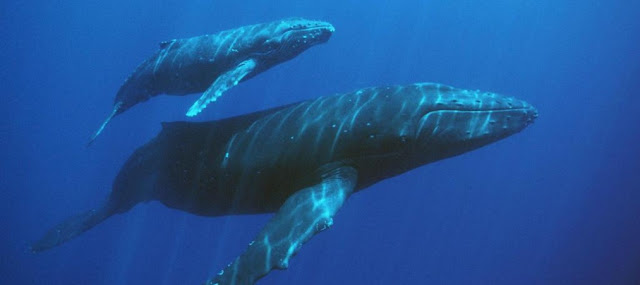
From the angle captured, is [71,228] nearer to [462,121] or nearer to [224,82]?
[224,82]

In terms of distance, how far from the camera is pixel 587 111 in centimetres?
4519

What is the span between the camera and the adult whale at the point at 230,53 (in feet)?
36.0

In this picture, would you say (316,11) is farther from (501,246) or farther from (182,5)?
(501,246)

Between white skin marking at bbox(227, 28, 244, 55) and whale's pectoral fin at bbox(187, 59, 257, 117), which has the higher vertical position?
white skin marking at bbox(227, 28, 244, 55)

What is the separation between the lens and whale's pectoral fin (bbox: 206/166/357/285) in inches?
211

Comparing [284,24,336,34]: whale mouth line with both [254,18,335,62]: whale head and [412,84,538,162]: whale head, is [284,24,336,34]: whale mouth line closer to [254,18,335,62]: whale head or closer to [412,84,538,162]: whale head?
[254,18,335,62]: whale head

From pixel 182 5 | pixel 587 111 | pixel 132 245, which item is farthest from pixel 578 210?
pixel 182 5

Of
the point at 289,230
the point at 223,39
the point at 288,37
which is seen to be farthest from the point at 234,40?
the point at 289,230

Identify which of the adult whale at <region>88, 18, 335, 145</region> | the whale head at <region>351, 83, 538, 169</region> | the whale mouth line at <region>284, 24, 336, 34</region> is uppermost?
the whale mouth line at <region>284, 24, 336, 34</region>

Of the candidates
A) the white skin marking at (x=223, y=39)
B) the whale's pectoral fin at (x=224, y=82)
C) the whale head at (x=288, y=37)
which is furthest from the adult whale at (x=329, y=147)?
the white skin marking at (x=223, y=39)

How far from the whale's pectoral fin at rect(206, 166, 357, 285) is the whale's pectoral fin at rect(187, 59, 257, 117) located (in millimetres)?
3823

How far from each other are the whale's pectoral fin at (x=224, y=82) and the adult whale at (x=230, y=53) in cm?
2

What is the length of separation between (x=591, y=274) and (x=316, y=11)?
102 ft

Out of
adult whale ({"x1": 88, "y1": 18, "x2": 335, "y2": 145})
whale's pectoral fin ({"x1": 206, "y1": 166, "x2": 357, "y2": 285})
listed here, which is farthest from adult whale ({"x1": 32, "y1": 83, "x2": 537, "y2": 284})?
adult whale ({"x1": 88, "y1": 18, "x2": 335, "y2": 145})
